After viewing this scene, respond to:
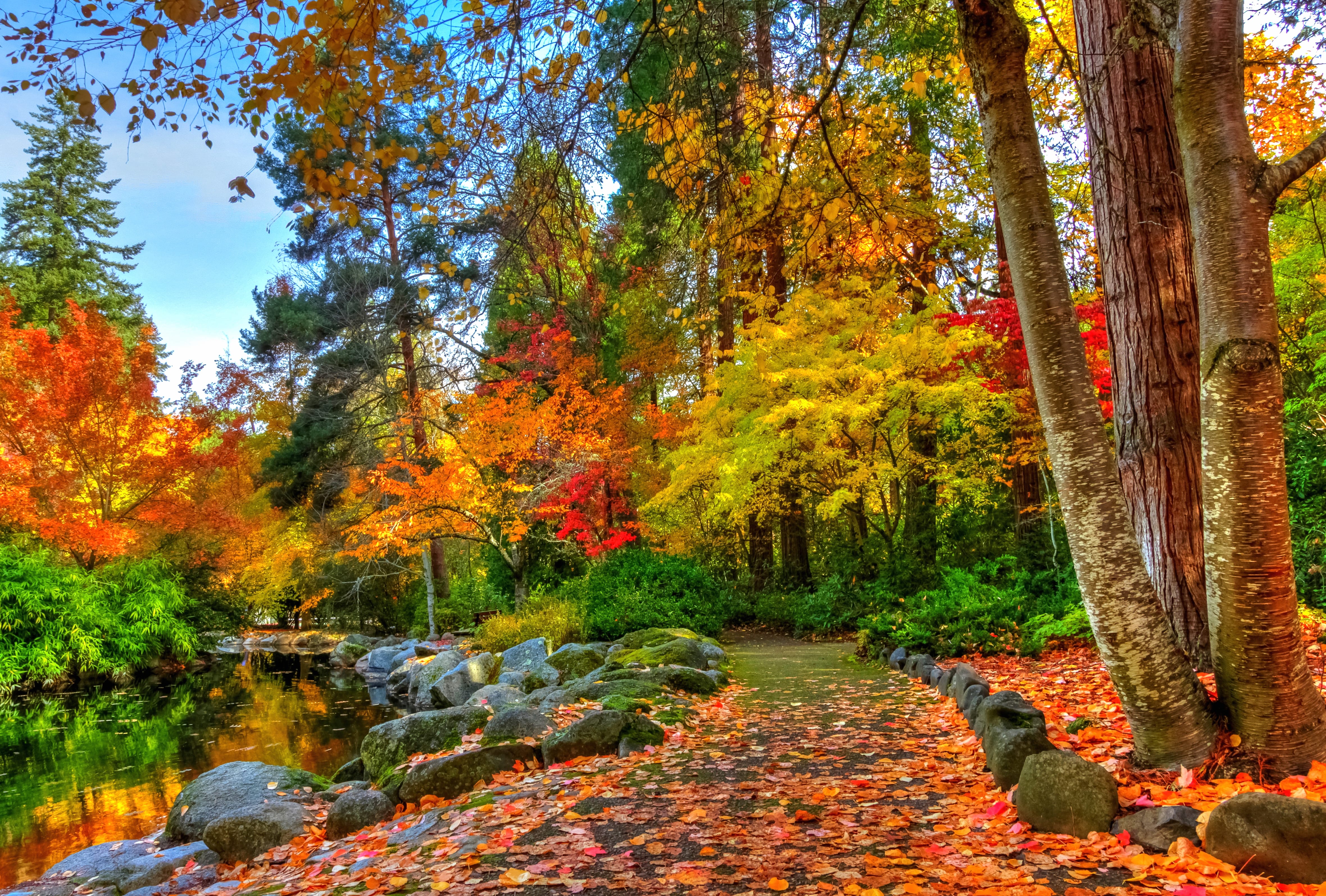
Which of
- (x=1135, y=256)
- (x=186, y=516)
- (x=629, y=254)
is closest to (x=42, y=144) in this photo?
(x=186, y=516)

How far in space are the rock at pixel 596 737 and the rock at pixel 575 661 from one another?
12.0 feet

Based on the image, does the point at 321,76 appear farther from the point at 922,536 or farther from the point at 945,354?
the point at 922,536

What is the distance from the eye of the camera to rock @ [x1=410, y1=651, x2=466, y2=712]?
10.6 m

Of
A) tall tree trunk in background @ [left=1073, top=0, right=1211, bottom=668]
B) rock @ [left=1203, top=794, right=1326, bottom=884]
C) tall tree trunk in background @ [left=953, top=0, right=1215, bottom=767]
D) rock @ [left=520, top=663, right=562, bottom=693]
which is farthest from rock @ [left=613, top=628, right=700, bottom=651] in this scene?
rock @ [left=1203, top=794, right=1326, bottom=884]

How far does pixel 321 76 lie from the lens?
10.9 feet

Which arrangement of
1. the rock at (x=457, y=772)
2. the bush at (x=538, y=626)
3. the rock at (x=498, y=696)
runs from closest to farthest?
the rock at (x=457, y=772)
the rock at (x=498, y=696)
the bush at (x=538, y=626)

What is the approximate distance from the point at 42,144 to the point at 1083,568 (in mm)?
33381

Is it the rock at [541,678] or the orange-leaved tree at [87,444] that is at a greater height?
the orange-leaved tree at [87,444]

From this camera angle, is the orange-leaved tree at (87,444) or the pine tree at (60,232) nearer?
the orange-leaved tree at (87,444)

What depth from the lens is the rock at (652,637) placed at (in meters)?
8.78

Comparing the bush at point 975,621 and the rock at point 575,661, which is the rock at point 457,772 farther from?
the bush at point 975,621

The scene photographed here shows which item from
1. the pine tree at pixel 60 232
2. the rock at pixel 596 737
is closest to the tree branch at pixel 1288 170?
the rock at pixel 596 737

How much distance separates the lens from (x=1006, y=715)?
395 centimetres

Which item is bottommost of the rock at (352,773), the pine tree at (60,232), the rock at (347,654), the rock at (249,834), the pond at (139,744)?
the rock at (347,654)
